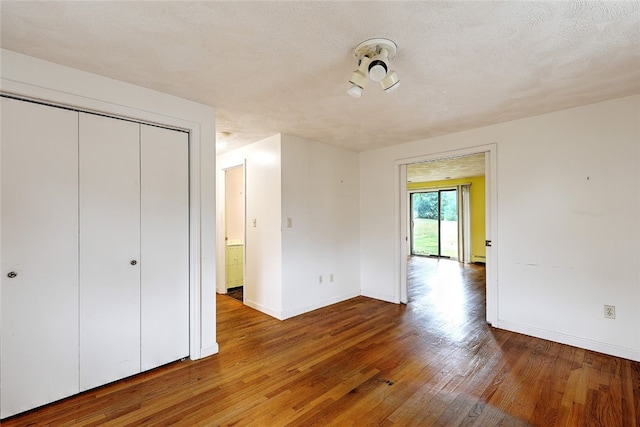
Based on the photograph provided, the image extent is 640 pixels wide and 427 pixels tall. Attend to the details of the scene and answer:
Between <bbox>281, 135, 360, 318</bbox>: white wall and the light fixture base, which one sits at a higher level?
the light fixture base

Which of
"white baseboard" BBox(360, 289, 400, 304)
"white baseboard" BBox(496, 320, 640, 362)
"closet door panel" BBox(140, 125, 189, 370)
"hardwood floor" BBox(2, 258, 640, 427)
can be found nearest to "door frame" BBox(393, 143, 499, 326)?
"white baseboard" BBox(360, 289, 400, 304)

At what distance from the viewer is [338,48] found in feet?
5.68

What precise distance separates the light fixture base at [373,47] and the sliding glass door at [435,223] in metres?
7.22

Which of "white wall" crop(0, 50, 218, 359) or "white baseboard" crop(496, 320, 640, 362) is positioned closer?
"white wall" crop(0, 50, 218, 359)

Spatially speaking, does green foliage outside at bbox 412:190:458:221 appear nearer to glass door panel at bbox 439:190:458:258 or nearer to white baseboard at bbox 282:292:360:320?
glass door panel at bbox 439:190:458:258

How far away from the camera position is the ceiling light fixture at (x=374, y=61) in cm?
167

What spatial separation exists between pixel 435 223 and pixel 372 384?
712cm

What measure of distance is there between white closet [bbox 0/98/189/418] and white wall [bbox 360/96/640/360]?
3.37m

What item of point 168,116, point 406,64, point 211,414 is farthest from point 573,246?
point 168,116

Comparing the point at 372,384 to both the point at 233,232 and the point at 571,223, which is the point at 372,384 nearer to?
the point at 571,223

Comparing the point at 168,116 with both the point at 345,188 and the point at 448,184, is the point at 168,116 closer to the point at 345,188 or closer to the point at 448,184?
the point at 345,188

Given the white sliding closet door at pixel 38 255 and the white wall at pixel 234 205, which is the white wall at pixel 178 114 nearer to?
the white sliding closet door at pixel 38 255

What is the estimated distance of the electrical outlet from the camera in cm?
257

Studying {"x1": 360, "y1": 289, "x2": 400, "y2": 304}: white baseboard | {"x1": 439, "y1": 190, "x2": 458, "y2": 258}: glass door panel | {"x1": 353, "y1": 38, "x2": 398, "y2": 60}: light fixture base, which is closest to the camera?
{"x1": 353, "y1": 38, "x2": 398, "y2": 60}: light fixture base
